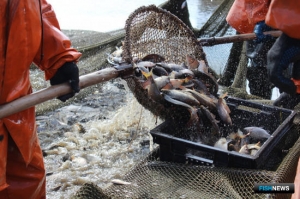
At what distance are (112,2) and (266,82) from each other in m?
9.21

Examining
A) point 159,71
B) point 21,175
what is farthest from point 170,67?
point 21,175

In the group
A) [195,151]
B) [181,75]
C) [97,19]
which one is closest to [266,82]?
[181,75]

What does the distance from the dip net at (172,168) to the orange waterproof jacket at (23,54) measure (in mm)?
585

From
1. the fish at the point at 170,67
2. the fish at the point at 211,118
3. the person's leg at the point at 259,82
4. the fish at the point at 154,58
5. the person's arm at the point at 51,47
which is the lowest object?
the person's leg at the point at 259,82

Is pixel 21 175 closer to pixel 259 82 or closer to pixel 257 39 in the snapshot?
pixel 257 39

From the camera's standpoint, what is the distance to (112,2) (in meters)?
14.1

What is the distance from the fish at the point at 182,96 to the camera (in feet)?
12.4

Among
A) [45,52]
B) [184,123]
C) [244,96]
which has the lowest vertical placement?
[244,96]

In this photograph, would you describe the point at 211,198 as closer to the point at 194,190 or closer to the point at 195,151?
the point at 194,190

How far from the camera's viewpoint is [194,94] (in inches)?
155

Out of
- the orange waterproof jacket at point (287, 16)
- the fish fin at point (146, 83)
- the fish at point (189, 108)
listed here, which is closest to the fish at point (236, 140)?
the fish at point (189, 108)

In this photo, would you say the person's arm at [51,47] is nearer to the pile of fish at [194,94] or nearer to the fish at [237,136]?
the pile of fish at [194,94]

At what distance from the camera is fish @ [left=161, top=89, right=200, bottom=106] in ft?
12.4

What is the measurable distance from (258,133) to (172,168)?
39.8 inches
